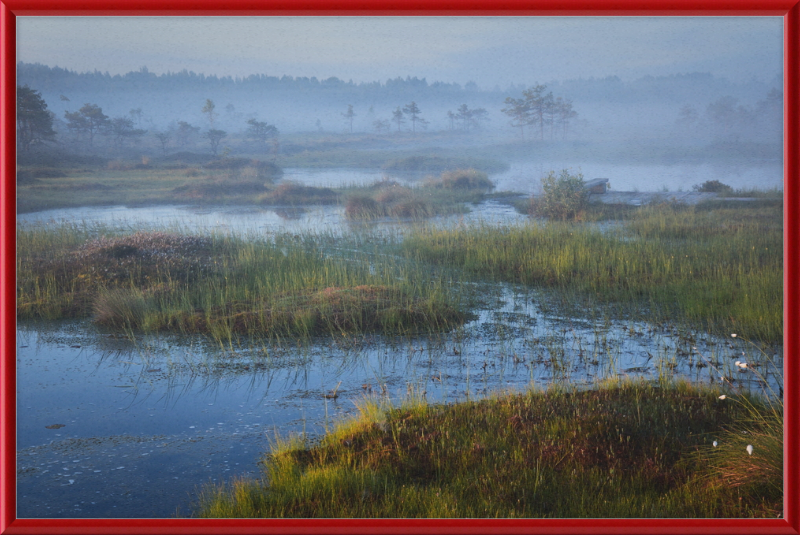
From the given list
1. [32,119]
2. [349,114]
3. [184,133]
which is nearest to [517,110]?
[349,114]

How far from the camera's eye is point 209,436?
144 inches

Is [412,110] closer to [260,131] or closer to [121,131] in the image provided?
[260,131]

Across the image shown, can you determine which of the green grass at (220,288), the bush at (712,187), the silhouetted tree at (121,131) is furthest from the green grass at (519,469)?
the silhouetted tree at (121,131)

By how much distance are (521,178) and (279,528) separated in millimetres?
3258

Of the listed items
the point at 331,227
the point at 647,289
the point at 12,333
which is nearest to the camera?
the point at 12,333

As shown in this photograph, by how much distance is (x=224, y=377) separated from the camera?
412 centimetres

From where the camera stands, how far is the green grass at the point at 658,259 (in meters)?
4.11

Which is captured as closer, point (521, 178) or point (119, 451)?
point (119, 451)

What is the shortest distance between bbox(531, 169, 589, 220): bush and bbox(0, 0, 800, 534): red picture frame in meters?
1.52

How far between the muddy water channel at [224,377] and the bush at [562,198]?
0.75 metres

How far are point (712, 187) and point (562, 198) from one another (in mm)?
1169

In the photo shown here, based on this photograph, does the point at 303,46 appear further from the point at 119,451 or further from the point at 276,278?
the point at 119,451

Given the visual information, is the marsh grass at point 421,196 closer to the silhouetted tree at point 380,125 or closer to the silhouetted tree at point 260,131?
the silhouetted tree at point 380,125

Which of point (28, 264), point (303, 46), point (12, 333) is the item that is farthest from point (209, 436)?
point (303, 46)
